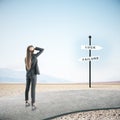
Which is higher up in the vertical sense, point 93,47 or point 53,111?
point 93,47

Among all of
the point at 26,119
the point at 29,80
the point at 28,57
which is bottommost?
the point at 26,119

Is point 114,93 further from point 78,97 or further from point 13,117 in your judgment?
point 13,117

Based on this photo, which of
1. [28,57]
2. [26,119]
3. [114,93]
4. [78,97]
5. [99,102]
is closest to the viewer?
[26,119]

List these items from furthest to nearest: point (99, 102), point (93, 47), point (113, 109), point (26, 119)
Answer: point (93, 47) < point (99, 102) < point (113, 109) < point (26, 119)

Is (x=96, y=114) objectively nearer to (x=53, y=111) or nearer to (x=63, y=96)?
(x=53, y=111)

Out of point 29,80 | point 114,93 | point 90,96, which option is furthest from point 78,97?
point 29,80

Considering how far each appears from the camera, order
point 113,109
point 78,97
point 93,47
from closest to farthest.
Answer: point 113,109 → point 78,97 → point 93,47

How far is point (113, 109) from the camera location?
5.75m

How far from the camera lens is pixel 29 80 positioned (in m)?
5.51

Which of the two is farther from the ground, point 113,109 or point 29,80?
point 29,80

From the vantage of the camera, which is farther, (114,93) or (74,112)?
(114,93)

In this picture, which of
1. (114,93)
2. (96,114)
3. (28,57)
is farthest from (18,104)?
(114,93)

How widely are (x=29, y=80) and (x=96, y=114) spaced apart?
138 cm

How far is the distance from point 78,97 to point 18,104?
140cm
